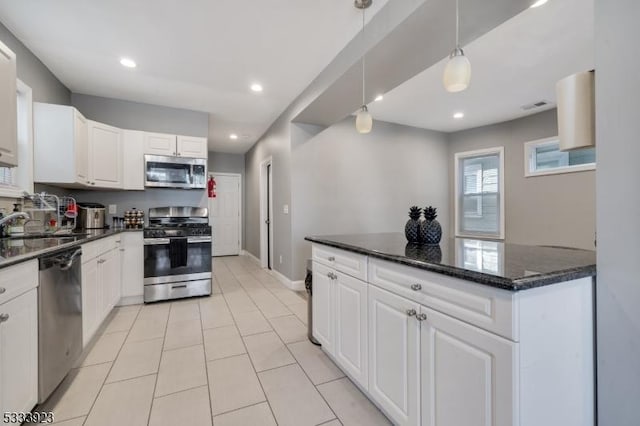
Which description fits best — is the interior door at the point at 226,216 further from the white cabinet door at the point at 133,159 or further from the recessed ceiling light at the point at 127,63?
the recessed ceiling light at the point at 127,63

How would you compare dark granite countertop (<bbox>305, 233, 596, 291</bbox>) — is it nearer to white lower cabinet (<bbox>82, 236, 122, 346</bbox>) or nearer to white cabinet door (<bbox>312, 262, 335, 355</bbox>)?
white cabinet door (<bbox>312, 262, 335, 355</bbox>)

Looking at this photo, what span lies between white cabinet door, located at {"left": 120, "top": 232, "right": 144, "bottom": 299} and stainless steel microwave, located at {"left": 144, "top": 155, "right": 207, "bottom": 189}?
774 millimetres

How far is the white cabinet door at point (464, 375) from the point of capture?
2.97ft

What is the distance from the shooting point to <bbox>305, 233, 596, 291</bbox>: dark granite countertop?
0.92 m

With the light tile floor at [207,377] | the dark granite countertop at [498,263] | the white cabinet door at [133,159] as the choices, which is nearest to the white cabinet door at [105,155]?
the white cabinet door at [133,159]

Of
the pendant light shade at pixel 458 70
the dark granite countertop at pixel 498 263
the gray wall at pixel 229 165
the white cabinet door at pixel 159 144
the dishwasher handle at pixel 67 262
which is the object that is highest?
the gray wall at pixel 229 165

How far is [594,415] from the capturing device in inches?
41.0

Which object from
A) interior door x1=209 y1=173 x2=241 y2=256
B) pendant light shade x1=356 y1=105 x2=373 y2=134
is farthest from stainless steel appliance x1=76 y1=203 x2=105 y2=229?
interior door x1=209 y1=173 x2=241 y2=256

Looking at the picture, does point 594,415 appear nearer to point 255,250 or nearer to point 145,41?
point 145,41

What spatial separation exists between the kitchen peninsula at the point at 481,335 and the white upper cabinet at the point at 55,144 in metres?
3.21

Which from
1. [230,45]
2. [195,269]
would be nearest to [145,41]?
[230,45]

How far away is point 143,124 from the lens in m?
3.89

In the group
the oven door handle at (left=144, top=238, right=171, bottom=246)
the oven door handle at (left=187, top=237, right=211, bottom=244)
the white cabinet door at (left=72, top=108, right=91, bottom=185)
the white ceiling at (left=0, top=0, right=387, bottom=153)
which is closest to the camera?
the white ceiling at (left=0, top=0, right=387, bottom=153)

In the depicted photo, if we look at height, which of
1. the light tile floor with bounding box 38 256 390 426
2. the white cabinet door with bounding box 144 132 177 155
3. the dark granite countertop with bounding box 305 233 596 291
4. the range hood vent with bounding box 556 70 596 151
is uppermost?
the white cabinet door with bounding box 144 132 177 155
